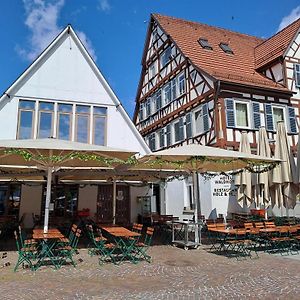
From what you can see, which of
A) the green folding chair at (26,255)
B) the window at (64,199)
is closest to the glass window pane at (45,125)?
the window at (64,199)

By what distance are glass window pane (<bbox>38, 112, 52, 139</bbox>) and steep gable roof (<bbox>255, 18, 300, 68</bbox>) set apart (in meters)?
12.5

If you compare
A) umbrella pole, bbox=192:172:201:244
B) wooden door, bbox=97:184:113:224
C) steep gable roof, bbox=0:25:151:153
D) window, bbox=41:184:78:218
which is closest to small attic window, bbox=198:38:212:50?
steep gable roof, bbox=0:25:151:153

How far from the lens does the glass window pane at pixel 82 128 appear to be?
45.6 feet

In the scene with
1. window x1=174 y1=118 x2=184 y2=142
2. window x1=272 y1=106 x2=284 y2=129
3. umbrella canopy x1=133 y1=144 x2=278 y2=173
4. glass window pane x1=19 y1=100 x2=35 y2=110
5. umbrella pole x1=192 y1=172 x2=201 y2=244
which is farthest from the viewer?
window x1=174 y1=118 x2=184 y2=142

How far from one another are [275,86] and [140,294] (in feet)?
48.9

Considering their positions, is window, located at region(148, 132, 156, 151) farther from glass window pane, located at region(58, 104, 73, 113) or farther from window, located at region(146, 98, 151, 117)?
glass window pane, located at region(58, 104, 73, 113)

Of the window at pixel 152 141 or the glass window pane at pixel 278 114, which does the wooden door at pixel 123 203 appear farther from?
the glass window pane at pixel 278 114

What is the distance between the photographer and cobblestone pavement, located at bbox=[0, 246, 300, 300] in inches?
201

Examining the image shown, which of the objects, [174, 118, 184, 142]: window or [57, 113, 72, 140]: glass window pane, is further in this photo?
[174, 118, 184, 142]: window

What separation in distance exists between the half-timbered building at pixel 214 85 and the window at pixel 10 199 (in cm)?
828

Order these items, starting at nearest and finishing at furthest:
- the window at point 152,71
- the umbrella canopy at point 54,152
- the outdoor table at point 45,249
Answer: the outdoor table at point 45,249
the umbrella canopy at point 54,152
the window at point 152,71

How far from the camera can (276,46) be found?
19.3 metres

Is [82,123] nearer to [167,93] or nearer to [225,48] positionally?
[167,93]

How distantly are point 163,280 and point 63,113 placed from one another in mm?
9678
